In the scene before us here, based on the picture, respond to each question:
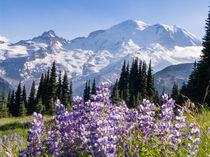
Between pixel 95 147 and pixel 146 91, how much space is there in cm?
5871

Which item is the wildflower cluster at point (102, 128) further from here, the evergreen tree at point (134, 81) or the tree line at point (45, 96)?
the evergreen tree at point (134, 81)

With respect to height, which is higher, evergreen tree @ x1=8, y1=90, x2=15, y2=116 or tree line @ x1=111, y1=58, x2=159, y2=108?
tree line @ x1=111, y1=58, x2=159, y2=108

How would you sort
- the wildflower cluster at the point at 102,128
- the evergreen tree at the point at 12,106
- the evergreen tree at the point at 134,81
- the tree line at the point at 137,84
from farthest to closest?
1. the evergreen tree at the point at 12,106
2. the evergreen tree at the point at 134,81
3. the tree line at the point at 137,84
4. the wildflower cluster at the point at 102,128

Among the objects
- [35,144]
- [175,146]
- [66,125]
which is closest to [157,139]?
[175,146]

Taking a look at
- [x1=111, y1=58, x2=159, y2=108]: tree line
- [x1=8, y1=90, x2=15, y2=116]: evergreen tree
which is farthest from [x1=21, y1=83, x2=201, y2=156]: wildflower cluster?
[x1=8, y1=90, x2=15, y2=116]: evergreen tree

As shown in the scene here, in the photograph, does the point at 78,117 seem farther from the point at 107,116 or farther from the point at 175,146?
the point at 175,146

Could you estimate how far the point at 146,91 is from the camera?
6019 cm

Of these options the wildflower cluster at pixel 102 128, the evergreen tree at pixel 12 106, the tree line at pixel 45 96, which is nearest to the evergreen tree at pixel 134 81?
the tree line at pixel 45 96

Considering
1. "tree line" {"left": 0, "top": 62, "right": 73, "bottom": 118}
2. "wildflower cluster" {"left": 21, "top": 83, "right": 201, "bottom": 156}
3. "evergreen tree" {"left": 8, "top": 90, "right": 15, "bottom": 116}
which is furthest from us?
"evergreen tree" {"left": 8, "top": 90, "right": 15, "bottom": 116}

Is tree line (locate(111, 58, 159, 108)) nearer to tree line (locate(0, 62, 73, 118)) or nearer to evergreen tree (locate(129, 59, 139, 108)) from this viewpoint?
evergreen tree (locate(129, 59, 139, 108))

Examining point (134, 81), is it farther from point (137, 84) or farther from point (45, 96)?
point (45, 96)

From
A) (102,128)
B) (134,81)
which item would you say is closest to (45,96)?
(134,81)

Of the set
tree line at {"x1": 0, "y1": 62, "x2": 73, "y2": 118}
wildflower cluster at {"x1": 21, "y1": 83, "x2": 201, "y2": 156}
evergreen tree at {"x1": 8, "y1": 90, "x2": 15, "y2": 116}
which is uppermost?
wildflower cluster at {"x1": 21, "y1": 83, "x2": 201, "y2": 156}

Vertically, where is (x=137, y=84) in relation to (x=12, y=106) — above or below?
above
